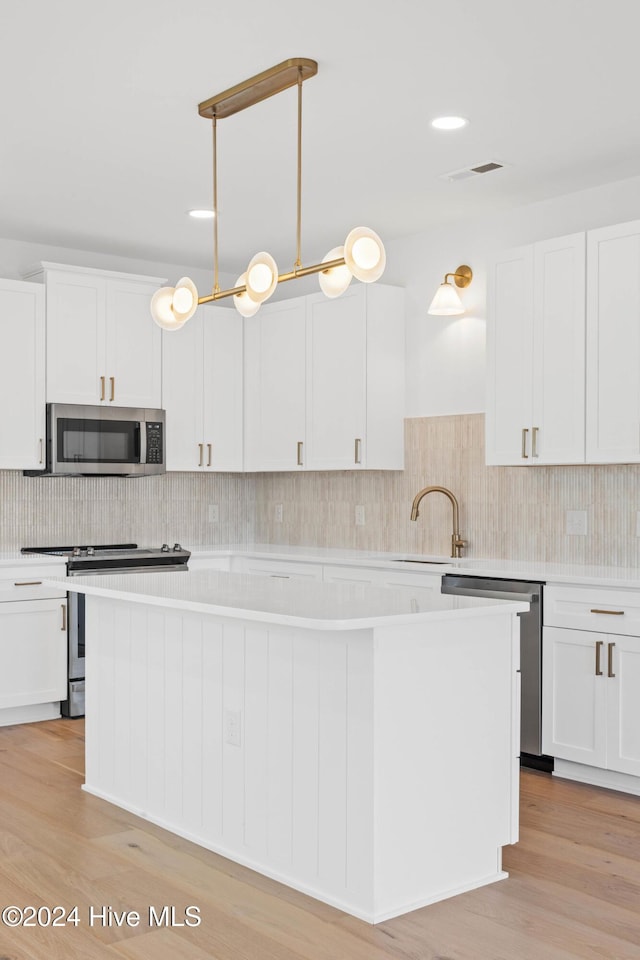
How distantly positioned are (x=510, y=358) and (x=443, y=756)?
2252 mm

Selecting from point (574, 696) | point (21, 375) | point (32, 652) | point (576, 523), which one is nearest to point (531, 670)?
point (574, 696)

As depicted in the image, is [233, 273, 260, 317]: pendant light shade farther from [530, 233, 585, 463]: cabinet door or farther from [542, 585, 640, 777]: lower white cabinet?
[542, 585, 640, 777]: lower white cabinet

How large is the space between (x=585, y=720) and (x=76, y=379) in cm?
327

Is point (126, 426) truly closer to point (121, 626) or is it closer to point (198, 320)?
point (198, 320)

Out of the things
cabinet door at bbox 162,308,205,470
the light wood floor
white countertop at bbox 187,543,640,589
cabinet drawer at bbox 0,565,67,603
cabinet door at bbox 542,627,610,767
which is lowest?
the light wood floor

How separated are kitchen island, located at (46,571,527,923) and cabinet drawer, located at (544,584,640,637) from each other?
3.27 ft

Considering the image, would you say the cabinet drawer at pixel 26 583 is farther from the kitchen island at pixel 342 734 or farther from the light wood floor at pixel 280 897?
→ the kitchen island at pixel 342 734

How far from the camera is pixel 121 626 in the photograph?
3.84 m

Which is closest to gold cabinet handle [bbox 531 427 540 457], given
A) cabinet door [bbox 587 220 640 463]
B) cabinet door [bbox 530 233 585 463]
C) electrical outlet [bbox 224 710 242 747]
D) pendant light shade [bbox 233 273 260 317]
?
cabinet door [bbox 530 233 585 463]

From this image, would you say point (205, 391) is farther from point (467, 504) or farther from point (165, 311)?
point (165, 311)

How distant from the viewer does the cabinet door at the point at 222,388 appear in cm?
620

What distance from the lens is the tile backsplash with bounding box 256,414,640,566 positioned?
4.62m

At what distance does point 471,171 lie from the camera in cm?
442

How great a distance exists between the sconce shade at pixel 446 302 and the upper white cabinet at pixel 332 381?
1.49ft
